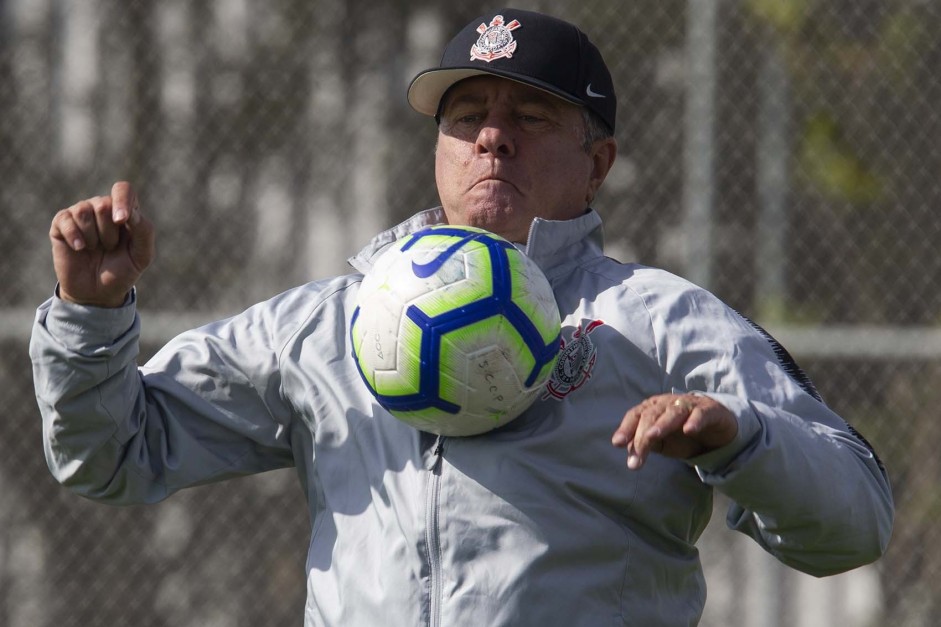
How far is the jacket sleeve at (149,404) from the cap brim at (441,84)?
0.61 metres

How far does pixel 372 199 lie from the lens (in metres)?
6.03

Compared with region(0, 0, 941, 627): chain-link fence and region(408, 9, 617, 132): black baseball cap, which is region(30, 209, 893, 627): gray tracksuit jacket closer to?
region(408, 9, 617, 132): black baseball cap

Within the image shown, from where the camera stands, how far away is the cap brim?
2.72 m

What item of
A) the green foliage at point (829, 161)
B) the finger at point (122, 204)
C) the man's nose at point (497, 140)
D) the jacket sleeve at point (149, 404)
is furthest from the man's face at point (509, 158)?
the green foliage at point (829, 161)

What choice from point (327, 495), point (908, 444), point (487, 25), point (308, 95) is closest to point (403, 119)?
point (308, 95)

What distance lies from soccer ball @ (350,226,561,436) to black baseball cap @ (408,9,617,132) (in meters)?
0.50

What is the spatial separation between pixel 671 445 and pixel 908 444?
404cm

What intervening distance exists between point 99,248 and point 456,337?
27.8 inches

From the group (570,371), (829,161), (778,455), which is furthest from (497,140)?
(829,161)

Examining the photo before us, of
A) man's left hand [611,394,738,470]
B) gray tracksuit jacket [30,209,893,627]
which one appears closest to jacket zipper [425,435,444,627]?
gray tracksuit jacket [30,209,893,627]

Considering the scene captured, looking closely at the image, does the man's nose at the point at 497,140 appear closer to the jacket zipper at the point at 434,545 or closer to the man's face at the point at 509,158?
the man's face at the point at 509,158

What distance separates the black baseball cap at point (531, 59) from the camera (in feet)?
8.96

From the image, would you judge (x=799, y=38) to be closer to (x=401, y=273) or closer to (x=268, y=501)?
(x=268, y=501)

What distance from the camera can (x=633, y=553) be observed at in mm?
2428
